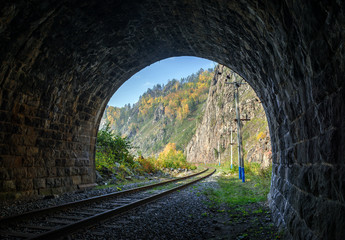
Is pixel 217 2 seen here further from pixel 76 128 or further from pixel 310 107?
pixel 76 128

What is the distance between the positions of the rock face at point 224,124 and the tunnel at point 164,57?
1009 inches

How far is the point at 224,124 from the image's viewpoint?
173 ft

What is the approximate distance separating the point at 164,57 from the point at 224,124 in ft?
145

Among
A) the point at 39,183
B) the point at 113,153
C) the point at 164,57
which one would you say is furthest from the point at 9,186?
the point at 113,153

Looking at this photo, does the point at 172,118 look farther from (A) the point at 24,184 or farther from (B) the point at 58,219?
(B) the point at 58,219

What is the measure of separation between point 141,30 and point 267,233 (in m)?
6.43

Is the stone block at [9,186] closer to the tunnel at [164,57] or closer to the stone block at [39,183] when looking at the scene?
the tunnel at [164,57]

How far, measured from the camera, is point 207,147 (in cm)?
5872

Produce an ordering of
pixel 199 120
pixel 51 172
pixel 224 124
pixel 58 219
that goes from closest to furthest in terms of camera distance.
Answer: pixel 58 219 < pixel 51 172 < pixel 224 124 < pixel 199 120

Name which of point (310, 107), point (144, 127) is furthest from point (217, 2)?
point (144, 127)

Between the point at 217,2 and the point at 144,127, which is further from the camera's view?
the point at 144,127

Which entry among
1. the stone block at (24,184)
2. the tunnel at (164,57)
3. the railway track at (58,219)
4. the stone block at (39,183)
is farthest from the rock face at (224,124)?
the stone block at (24,184)

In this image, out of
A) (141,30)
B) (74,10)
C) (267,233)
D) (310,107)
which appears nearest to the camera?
(310,107)

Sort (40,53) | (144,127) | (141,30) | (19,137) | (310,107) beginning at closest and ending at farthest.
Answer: (310,107), (40,53), (19,137), (141,30), (144,127)
